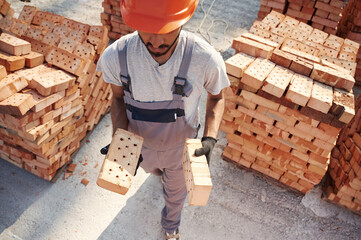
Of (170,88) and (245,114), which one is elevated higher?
(170,88)

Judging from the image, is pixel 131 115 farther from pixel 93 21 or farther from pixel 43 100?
pixel 93 21

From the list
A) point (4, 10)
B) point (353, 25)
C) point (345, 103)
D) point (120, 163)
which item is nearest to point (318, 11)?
point (353, 25)

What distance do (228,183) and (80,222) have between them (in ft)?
6.91

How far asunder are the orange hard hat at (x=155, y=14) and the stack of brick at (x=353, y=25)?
5.67m

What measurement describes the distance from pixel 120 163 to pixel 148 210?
177 centimetres

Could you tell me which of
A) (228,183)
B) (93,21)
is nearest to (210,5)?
(93,21)

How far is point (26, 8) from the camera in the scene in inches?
174

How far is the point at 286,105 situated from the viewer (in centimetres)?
327

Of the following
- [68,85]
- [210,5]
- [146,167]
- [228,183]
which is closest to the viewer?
[146,167]

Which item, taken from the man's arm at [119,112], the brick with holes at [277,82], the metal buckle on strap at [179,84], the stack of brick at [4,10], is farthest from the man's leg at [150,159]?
the stack of brick at [4,10]

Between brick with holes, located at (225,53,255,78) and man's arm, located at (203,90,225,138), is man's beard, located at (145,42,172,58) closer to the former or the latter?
man's arm, located at (203,90,225,138)

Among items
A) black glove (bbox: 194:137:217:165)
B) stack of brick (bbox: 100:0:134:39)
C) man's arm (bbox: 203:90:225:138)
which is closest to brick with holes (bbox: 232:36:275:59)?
man's arm (bbox: 203:90:225:138)

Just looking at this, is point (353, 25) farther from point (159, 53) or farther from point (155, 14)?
point (155, 14)

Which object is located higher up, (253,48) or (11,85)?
(253,48)
